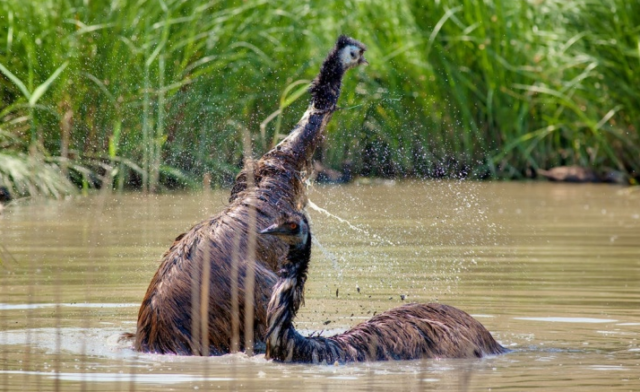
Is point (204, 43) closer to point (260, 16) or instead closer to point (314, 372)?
point (260, 16)

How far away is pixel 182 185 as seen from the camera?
53.9ft

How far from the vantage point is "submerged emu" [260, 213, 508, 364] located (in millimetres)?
7246

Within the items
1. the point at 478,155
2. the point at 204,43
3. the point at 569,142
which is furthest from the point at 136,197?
the point at 569,142

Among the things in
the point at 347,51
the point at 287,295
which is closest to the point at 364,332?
the point at 287,295

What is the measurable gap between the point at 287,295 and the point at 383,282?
3129 mm

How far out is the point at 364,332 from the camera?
7.62 metres

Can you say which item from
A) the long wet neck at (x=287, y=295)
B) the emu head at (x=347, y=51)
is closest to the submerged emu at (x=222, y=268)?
the long wet neck at (x=287, y=295)

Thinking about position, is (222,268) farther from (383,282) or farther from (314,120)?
(383,282)

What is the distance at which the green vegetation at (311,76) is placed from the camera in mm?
15984

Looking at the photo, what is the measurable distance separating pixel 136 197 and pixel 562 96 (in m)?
5.22

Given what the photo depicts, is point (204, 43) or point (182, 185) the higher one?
point (204, 43)

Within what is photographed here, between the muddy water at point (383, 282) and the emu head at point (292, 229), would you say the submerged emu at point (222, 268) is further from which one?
the emu head at point (292, 229)

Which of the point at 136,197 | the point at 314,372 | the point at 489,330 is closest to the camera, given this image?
the point at 314,372

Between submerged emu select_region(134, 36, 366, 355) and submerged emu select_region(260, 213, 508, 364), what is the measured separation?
0.52 m
